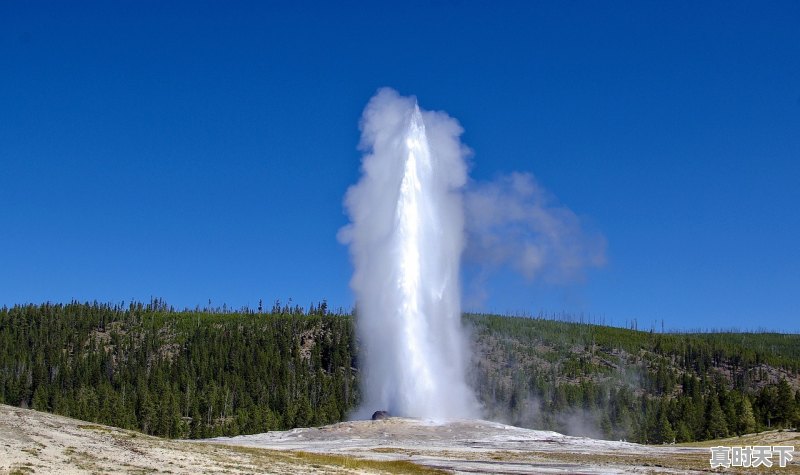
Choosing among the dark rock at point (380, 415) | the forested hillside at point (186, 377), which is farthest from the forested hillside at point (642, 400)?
the dark rock at point (380, 415)

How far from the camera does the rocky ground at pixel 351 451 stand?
105 ft

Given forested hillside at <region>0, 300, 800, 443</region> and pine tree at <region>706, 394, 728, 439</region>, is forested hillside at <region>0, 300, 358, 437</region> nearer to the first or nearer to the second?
forested hillside at <region>0, 300, 800, 443</region>

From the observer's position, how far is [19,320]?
199 metres

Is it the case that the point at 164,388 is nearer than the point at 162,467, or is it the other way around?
the point at 162,467

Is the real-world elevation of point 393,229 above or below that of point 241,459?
above

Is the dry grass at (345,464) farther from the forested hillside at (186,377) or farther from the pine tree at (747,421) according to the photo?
the pine tree at (747,421)

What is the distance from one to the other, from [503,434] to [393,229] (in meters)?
22.6

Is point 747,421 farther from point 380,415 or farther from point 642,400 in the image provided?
point 380,415

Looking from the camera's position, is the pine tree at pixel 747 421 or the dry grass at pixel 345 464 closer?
the dry grass at pixel 345 464

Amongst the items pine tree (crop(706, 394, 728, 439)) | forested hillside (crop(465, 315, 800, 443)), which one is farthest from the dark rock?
pine tree (crop(706, 394, 728, 439))

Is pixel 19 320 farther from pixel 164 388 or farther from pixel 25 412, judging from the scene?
pixel 25 412

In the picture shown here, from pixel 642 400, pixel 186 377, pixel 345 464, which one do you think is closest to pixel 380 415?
pixel 345 464

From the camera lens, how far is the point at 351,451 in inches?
2100

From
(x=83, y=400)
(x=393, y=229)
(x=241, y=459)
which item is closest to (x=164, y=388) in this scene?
(x=83, y=400)
